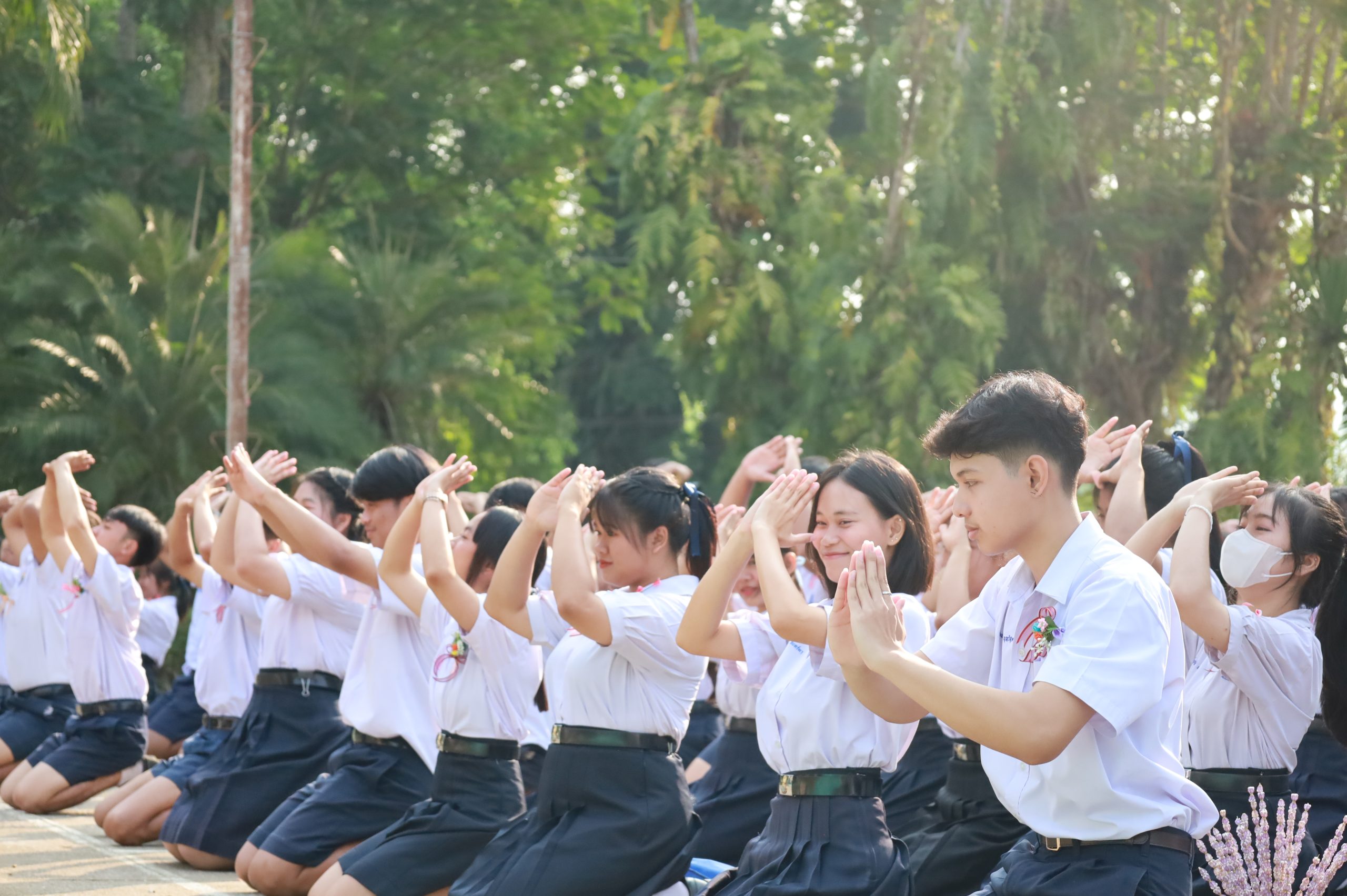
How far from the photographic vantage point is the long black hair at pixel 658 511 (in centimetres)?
466

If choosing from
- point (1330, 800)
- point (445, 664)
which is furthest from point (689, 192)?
point (1330, 800)

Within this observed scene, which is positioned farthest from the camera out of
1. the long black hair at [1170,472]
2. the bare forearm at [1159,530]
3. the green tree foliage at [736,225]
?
the green tree foliage at [736,225]

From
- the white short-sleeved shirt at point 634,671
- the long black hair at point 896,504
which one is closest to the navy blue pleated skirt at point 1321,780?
the long black hair at point 896,504

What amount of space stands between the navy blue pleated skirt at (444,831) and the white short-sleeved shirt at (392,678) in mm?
520

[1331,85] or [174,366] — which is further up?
[1331,85]

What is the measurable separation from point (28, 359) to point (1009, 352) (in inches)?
338

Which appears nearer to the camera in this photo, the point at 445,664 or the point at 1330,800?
the point at 1330,800

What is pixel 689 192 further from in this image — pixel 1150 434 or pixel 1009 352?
pixel 1150 434

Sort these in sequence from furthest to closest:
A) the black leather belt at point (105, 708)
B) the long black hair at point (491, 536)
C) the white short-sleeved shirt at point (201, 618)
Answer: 1. the black leather belt at point (105, 708)
2. the white short-sleeved shirt at point (201, 618)
3. the long black hair at point (491, 536)

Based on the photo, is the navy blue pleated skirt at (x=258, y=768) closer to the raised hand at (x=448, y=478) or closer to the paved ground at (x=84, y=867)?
the paved ground at (x=84, y=867)

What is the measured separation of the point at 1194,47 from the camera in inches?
535

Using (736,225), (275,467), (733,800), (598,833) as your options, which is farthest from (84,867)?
(736,225)

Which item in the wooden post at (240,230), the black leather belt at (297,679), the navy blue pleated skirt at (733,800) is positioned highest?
the wooden post at (240,230)

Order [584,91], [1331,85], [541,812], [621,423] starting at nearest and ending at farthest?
[541,812] → [1331,85] → [584,91] → [621,423]
